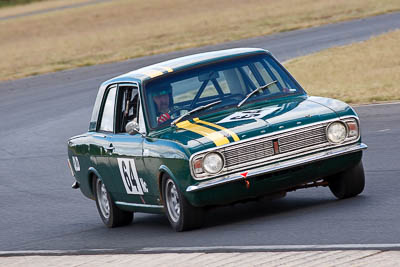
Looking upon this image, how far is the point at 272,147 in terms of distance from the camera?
8500mm

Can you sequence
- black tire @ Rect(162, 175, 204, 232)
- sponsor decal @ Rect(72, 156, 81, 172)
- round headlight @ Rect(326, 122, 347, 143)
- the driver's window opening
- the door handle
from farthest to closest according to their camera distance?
1. sponsor decal @ Rect(72, 156, 81, 172)
2. the door handle
3. the driver's window opening
4. round headlight @ Rect(326, 122, 347, 143)
5. black tire @ Rect(162, 175, 204, 232)

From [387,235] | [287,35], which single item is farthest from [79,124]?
[287,35]

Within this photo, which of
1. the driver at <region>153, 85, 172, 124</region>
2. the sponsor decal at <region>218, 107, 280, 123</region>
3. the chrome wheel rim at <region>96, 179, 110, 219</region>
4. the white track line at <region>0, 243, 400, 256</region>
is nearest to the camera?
the white track line at <region>0, 243, 400, 256</region>

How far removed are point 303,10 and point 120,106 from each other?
128ft

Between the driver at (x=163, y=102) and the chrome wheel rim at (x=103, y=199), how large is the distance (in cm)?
142

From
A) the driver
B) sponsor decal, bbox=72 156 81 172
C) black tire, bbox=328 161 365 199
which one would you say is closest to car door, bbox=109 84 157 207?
the driver

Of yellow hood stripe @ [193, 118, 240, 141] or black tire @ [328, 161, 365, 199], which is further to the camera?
black tire @ [328, 161, 365, 199]

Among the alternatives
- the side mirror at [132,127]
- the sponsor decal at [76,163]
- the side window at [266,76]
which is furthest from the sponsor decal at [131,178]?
the side window at [266,76]

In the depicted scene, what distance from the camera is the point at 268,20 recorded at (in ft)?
148

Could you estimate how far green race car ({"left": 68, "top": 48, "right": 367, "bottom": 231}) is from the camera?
8.44m

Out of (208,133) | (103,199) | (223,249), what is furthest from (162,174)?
(103,199)

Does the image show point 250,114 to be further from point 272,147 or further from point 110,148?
point 110,148

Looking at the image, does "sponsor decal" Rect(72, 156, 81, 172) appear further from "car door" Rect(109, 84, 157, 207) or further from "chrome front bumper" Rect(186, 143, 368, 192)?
"chrome front bumper" Rect(186, 143, 368, 192)

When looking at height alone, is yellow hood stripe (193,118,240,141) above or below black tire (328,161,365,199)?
above
